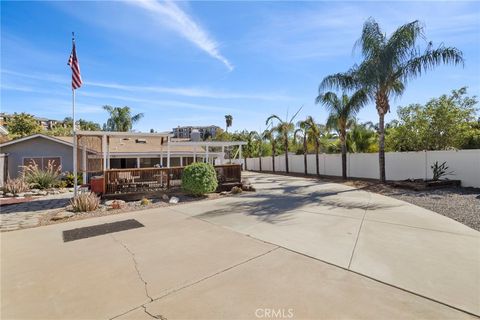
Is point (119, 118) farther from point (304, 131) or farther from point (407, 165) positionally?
point (407, 165)

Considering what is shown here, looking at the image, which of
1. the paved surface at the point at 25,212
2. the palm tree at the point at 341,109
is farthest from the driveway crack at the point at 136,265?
the palm tree at the point at 341,109

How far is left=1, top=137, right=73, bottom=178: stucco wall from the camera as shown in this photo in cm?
1680

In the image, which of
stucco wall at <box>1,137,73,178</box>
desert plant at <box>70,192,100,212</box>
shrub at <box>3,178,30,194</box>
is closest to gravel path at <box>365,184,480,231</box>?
desert plant at <box>70,192,100,212</box>

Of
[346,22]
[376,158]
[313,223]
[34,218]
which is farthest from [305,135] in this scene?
[34,218]

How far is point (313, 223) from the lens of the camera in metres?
6.32

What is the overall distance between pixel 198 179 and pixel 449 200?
900cm

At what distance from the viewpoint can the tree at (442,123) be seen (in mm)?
14406

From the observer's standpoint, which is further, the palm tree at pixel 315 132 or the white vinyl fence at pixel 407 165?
the palm tree at pixel 315 132

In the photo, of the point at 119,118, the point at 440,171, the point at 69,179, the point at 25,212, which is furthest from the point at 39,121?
the point at 440,171

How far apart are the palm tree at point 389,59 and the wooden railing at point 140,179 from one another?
10.6 meters

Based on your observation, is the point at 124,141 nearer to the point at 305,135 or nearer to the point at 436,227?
the point at 305,135

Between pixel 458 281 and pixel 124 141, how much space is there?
23447mm

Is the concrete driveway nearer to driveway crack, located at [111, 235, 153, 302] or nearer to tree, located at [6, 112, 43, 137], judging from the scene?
driveway crack, located at [111, 235, 153, 302]

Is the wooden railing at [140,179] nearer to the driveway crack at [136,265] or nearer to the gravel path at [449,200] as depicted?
the driveway crack at [136,265]
